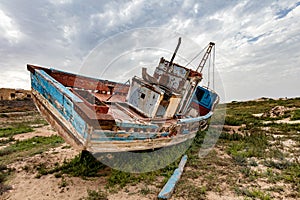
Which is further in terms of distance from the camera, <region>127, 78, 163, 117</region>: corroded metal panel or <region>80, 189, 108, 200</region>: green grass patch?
<region>127, 78, 163, 117</region>: corroded metal panel

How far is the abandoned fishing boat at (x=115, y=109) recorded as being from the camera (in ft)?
14.0

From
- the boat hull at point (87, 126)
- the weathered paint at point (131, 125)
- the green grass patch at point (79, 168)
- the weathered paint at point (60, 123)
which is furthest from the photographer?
the green grass patch at point (79, 168)

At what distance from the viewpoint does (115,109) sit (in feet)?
23.3

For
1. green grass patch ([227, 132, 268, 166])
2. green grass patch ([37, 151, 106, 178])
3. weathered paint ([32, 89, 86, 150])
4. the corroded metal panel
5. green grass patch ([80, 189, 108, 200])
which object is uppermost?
the corroded metal panel

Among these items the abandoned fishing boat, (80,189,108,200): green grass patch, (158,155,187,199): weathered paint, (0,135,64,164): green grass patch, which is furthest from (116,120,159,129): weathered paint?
(0,135,64,164): green grass patch

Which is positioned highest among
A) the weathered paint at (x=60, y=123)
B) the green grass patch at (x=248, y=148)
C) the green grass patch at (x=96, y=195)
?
the weathered paint at (x=60, y=123)

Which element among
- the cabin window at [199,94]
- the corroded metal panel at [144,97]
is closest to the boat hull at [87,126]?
the corroded metal panel at [144,97]

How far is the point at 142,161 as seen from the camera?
6.02m

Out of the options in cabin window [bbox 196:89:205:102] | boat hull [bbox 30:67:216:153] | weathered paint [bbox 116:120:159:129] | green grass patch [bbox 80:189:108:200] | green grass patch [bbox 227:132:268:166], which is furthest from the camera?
cabin window [bbox 196:89:205:102]

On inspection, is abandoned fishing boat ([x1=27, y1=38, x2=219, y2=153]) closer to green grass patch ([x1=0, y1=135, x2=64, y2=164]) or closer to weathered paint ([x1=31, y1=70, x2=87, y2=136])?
weathered paint ([x1=31, y1=70, x2=87, y2=136])

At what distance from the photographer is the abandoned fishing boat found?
4.26m

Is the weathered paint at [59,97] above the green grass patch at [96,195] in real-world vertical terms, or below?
above

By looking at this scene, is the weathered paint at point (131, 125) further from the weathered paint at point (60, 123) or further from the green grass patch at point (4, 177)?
the green grass patch at point (4, 177)

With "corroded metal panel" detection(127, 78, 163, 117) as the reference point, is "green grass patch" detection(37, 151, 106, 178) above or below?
below
